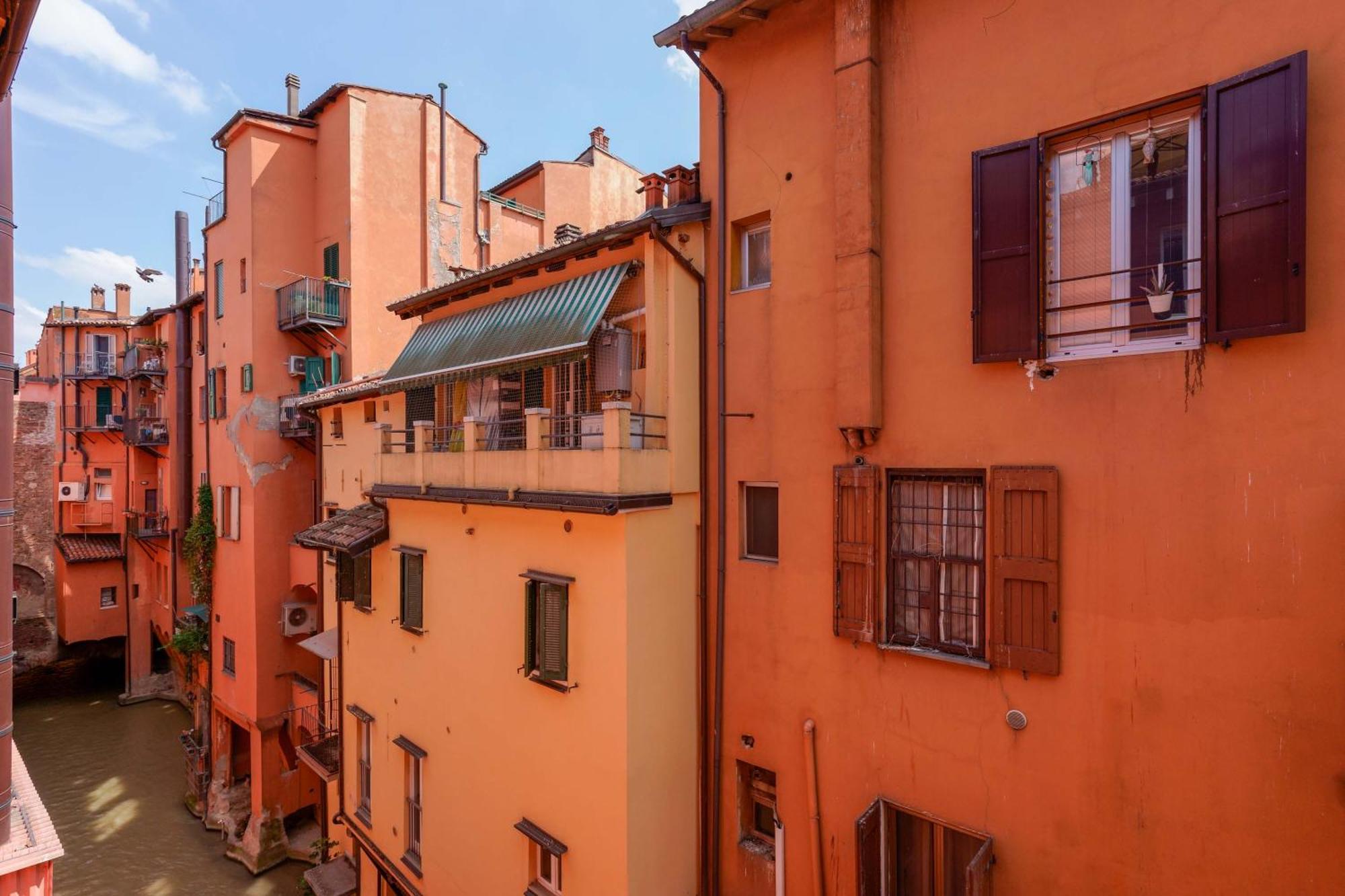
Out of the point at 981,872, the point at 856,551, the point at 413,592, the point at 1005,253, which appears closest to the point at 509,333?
the point at 413,592

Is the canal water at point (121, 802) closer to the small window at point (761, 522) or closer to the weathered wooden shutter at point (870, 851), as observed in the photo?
the weathered wooden shutter at point (870, 851)

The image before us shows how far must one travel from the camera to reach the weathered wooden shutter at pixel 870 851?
22.0 feet

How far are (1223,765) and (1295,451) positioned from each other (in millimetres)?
2651

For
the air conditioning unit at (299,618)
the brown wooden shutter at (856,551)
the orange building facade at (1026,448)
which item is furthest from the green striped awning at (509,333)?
the air conditioning unit at (299,618)

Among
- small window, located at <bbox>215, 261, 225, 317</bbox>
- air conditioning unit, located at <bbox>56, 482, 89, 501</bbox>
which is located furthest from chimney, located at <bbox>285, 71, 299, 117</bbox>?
air conditioning unit, located at <bbox>56, 482, 89, 501</bbox>

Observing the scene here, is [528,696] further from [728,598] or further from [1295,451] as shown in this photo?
[1295,451]

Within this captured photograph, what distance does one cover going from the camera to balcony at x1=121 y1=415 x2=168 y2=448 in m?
25.9

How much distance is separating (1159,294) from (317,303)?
17960 mm

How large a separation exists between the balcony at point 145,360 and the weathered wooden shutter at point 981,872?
103ft

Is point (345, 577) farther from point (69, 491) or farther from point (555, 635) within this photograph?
point (69, 491)

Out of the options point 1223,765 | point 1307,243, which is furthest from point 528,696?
point 1307,243

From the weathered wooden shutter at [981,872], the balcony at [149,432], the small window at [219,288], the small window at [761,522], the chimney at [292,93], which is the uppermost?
the chimney at [292,93]

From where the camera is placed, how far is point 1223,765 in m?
5.24

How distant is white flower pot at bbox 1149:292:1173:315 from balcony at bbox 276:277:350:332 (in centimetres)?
1728
